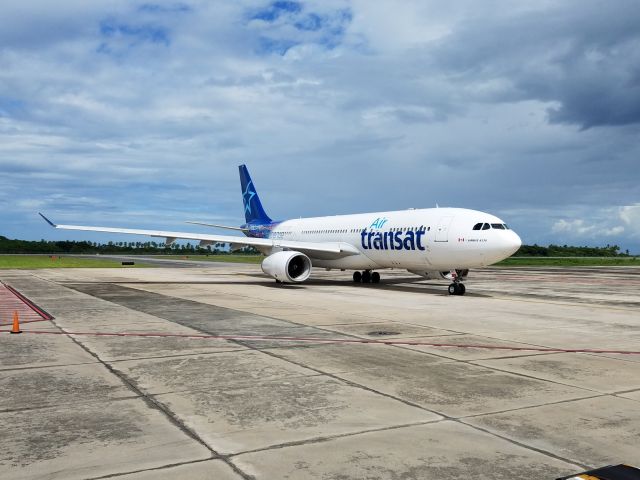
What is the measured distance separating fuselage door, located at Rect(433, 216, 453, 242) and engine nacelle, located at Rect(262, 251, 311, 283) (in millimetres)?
6919

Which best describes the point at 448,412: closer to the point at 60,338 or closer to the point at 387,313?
the point at 60,338

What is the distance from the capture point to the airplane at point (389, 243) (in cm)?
2145

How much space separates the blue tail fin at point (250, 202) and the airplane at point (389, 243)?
14.5 ft

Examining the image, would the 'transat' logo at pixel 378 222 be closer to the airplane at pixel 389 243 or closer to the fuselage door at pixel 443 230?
the airplane at pixel 389 243

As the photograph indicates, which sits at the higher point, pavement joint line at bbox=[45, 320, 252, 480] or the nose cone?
the nose cone

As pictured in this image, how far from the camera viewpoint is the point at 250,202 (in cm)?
4066

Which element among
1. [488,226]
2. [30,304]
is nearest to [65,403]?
[30,304]

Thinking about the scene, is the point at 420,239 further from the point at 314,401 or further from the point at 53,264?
the point at 53,264

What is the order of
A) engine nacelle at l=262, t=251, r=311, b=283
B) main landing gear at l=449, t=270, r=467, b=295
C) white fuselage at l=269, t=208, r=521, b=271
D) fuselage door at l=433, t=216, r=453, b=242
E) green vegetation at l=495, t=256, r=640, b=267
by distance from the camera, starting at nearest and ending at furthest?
white fuselage at l=269, t=208, r=521, b=271
fuselage door at l=433, t=216, r=453, b=242
main landing gear at l=449, t=270, r=467, b=295
engine nacelle at l=262, t=251, r=311, b=283
green vegetation at l=495, t=256, r=640, b=267

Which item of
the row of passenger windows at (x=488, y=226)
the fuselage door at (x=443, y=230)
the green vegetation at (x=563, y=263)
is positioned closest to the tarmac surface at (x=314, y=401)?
the row of passenger windows at (x=488, y=226)

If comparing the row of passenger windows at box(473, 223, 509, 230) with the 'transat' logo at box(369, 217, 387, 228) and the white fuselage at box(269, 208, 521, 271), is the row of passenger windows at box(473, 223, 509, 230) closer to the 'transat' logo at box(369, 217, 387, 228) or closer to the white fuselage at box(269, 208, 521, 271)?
the white fuselage at box(269, 208, 521, 271)

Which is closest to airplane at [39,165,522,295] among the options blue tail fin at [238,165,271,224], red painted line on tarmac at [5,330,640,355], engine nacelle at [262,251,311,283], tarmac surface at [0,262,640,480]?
engine nacelle at [262,251,311,283]

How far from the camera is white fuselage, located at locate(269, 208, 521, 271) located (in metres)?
21.2

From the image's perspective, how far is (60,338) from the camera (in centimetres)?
1125
